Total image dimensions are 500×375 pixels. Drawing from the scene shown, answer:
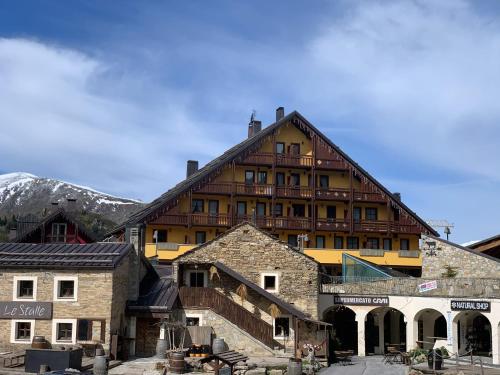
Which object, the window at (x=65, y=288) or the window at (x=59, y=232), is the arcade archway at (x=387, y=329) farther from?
the window at (x=59, y=232)

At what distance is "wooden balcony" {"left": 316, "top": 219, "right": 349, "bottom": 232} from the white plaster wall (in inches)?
545

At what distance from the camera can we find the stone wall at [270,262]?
128 ft

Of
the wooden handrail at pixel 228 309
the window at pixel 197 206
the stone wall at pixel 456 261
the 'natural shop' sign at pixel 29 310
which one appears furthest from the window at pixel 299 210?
the 'natural shop' sign at pixel 29 310

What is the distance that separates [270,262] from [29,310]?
13628mm

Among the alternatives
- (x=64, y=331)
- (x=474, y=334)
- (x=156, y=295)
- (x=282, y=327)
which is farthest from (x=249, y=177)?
(x=64, y=331)

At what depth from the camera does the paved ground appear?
32562 mm

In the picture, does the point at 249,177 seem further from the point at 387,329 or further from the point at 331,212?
the point at 387,329

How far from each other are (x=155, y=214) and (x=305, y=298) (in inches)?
632

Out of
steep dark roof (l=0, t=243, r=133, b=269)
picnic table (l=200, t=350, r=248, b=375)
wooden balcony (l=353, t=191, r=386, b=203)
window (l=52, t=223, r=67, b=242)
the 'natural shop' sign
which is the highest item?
wooden balcony (l=353, t=191, r=386, b=203)

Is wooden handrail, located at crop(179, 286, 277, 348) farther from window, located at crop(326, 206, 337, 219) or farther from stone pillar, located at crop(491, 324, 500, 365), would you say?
window, located at crop(326, 206, 337, 219)

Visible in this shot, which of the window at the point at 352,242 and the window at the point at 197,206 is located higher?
the window at the point at 197,206

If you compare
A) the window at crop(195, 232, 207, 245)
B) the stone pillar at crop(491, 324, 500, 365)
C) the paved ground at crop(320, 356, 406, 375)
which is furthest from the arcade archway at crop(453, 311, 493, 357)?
the window at crop(195, 232, 207, 245)

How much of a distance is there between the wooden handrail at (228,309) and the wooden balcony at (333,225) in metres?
18.3

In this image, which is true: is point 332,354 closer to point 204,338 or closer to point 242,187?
point 204,338
